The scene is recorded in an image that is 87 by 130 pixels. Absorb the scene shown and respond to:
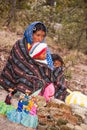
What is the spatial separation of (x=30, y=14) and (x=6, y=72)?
8534 mm

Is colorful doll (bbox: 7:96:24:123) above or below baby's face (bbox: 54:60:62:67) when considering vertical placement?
below

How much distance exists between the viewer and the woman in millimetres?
6062

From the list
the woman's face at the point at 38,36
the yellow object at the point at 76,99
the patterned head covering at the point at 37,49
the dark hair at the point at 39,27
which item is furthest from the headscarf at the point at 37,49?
the yellow object at the point at 76,99

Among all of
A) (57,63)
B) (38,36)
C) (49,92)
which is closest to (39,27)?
(38,36)

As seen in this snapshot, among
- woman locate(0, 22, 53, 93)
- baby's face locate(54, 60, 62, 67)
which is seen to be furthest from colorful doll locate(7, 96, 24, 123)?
baby's face locate(54, 60, 62, 67)

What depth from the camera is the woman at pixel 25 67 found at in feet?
19.9

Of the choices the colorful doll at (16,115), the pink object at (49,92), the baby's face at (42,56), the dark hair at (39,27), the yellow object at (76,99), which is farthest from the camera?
the dark hair at (39,27)

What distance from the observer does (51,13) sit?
1550 centimetres

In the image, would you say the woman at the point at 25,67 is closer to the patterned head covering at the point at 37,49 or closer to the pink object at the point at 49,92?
the patterned head covering at the point at 37,49

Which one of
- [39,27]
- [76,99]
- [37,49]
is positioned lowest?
[76,99]

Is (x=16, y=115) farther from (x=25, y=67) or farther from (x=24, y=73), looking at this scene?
(x=25, y=67)

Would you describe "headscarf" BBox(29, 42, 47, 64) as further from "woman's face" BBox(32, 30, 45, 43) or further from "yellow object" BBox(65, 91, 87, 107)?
"yellow object" BBox(65, 91, 87, 107)

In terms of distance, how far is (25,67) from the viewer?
20.6 feet

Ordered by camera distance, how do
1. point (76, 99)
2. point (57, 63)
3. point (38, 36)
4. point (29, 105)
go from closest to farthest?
point (29, 105) → point (76, 99) → point (38, 36) → point (57, 63)
